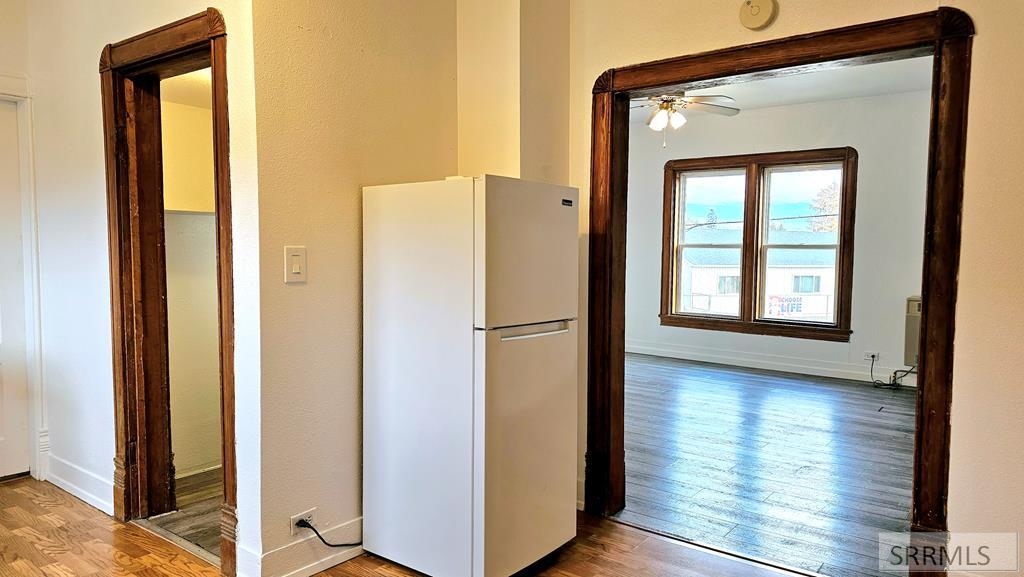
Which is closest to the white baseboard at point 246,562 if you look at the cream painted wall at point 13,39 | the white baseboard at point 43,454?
the white baseboard at point 43,454

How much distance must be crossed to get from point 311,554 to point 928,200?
2559 mm

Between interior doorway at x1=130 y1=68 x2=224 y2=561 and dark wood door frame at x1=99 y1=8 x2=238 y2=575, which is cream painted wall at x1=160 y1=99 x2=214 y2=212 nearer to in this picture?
interior doorway at x1=130 y1=68 x2=224 y2=561

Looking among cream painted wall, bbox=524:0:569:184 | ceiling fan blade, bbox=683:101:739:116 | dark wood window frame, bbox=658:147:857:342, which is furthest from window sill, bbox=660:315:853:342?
cream painted wall, bbox=524:0:569:184

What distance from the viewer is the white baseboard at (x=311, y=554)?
7.83ft

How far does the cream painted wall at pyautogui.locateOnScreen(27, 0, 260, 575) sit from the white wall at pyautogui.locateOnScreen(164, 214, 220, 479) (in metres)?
0.40

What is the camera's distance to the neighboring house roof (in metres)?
6.55

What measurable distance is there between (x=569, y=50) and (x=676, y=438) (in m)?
2.61

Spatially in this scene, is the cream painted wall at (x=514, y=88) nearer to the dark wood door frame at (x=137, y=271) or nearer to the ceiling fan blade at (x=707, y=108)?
the dark wood door frame at (x=137, y=271)

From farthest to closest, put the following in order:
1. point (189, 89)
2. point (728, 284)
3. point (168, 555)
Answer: point (728, 284) → point (189, 89) → point (168, 555)

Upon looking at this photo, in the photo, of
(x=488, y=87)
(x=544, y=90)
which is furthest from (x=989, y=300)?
(x=488, y=87)

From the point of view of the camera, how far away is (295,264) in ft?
7.89

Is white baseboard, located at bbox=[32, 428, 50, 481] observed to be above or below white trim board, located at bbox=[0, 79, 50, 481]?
below

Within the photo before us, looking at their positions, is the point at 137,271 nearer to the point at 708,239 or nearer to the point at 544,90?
the point at 544,90

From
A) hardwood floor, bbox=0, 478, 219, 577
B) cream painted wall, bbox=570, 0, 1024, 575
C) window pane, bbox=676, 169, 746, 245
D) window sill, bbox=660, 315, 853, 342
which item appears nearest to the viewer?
cream painted wall, bbox=570, 0, 1024, 575
